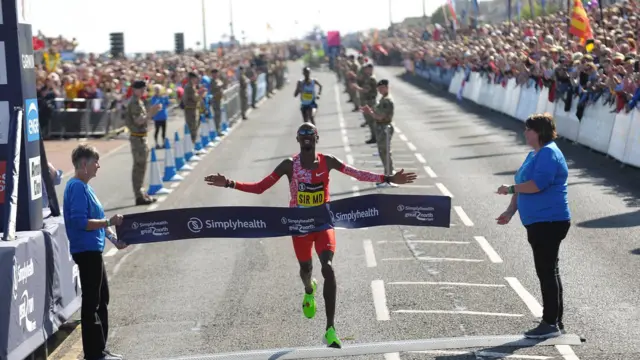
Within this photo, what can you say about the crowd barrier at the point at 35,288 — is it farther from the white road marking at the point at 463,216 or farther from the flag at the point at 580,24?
the flag at the point at 580,24

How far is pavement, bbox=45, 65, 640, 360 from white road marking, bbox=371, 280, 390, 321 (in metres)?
0.02

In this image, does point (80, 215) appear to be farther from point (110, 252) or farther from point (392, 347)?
point (110, 252)

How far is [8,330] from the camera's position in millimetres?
8922

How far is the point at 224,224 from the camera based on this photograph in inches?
406

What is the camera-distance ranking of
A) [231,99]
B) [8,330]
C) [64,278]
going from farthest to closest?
[231,99] < [64,278] < [8,330]

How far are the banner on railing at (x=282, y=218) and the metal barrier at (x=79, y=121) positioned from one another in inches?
1003

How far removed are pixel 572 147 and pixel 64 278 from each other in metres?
18.0

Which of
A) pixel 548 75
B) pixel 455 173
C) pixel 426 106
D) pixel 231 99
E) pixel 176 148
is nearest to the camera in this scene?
pixel 455 173

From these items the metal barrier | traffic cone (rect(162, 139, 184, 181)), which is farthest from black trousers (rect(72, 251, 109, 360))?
the metal barrier

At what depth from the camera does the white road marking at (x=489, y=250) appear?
45.2ft

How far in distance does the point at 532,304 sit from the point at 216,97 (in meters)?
24.2

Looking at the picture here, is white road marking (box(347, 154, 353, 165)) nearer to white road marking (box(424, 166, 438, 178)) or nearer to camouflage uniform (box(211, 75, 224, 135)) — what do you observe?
white road marking (box(424, 166, 438, 178))

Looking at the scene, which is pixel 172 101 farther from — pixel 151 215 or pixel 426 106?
pixel 151 215

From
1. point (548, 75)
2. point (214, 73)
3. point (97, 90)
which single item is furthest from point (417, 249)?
point (97, 90)
